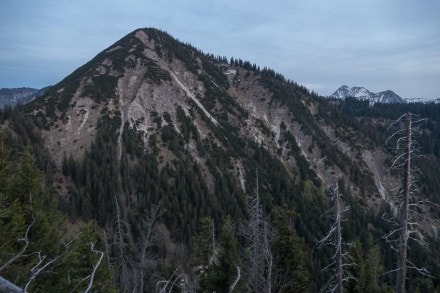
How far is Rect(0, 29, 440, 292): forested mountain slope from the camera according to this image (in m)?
76.4

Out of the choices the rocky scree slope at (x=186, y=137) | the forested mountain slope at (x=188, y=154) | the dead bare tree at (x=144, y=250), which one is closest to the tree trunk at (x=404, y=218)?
the dead bare tree at (x=144, y=250)

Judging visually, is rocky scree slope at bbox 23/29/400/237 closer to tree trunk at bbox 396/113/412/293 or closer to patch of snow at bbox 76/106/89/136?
patch of snow at bbox 76/106/89/136

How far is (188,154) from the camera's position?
99938 mm

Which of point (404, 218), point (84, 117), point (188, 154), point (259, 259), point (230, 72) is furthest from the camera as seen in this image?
point (230, 72)

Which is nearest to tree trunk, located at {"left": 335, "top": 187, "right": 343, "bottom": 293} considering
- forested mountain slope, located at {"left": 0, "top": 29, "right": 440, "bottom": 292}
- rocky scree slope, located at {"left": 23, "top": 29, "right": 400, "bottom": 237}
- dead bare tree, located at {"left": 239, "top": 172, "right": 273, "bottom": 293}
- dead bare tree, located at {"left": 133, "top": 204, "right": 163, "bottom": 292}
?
dead bare tree, located at {"left": 239, "top": 172, "right": 273, "bottom": 293}

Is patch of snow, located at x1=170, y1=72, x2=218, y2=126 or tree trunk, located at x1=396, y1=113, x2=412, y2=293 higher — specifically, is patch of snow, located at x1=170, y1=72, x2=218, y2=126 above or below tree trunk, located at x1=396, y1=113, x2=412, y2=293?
above

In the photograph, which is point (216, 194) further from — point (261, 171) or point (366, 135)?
point (366, 135)

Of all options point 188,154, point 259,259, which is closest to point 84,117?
point 188,154

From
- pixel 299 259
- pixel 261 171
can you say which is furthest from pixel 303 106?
pixel 299 259

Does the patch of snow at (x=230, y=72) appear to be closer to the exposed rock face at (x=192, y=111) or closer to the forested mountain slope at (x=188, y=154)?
the exposed rock face at (x=192, y=111)

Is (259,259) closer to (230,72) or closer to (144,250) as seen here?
(144,250)

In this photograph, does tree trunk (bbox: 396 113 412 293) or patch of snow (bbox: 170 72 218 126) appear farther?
patch of snow (bbox: 170 72 218 126)

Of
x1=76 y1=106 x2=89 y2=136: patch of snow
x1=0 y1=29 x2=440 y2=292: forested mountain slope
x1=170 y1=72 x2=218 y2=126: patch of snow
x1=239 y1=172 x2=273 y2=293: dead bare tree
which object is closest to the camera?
x1=239 y1=172 x2=273 y2=293: dead bare tree

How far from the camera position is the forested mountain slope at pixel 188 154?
76375mm
